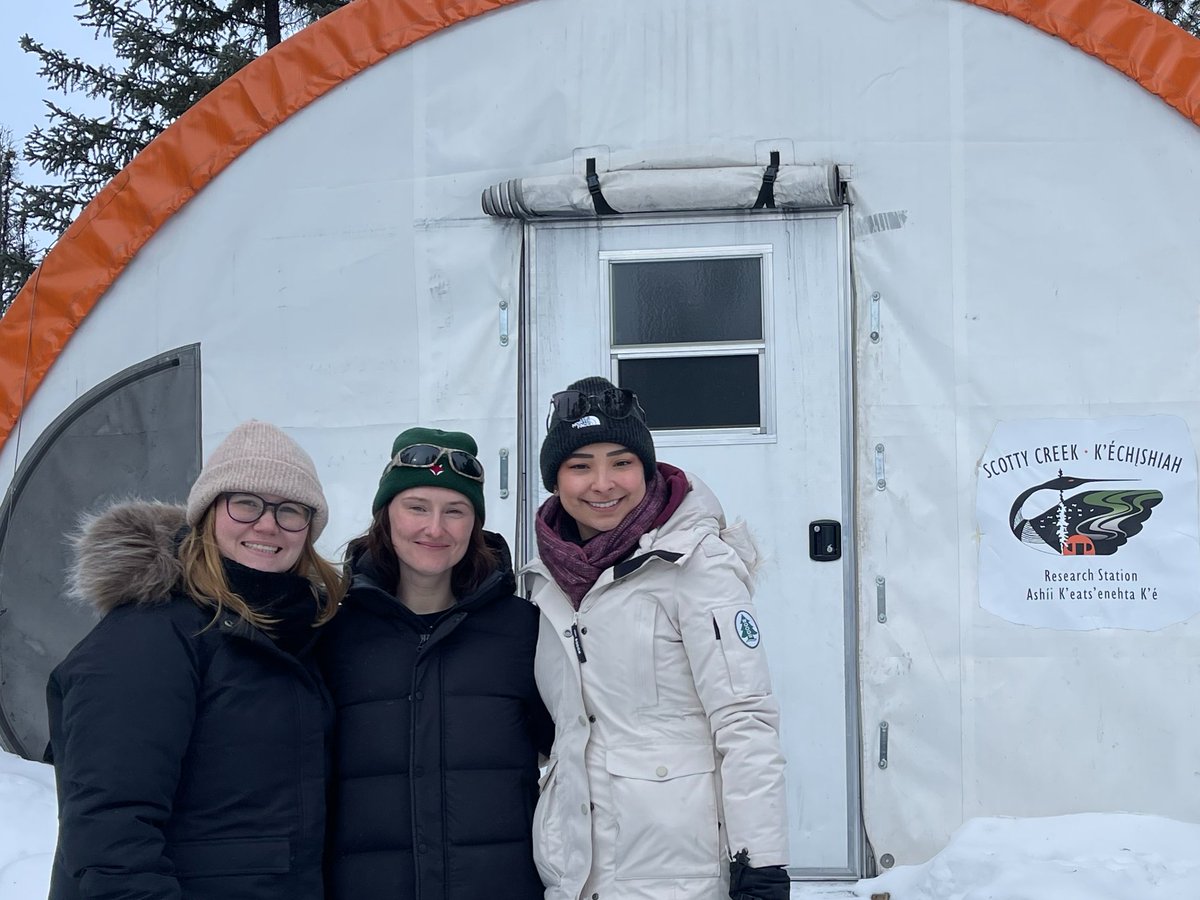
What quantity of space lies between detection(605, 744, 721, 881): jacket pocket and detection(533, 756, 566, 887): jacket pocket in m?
0.11

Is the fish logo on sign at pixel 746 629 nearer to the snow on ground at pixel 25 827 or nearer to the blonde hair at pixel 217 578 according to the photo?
the blonde hair at pixel 217 578

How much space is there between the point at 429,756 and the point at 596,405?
2.55ft

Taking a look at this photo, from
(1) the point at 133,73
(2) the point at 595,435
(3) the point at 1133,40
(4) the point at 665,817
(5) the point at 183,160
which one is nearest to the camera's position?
(4) the point at 665,817

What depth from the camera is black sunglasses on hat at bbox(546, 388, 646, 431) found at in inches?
95.1

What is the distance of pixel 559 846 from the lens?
2.22 m

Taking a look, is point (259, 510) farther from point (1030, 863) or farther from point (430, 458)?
point (1030, 863)

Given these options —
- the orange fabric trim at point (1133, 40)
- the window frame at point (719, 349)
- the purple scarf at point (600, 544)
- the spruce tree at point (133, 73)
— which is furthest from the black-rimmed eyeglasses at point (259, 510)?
the spruce tree at point (133, 73)

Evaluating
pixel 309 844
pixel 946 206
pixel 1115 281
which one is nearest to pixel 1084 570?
pixel 1115 281

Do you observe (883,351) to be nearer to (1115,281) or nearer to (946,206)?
(946,206)

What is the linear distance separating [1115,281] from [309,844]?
3.23 metres

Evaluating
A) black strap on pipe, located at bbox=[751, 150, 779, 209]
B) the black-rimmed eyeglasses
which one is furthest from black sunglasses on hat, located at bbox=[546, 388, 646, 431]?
black strap on pipe, located at bbox=[751, 150, 779, 209]

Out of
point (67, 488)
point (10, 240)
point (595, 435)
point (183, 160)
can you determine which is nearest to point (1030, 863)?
point (595, 435)

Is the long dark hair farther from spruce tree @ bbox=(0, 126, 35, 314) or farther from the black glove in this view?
spruce tree @ bbox=(0, 126, 35, 314)

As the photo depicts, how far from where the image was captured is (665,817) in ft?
7.13
